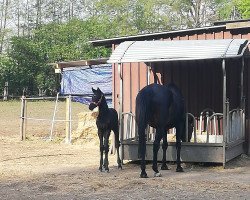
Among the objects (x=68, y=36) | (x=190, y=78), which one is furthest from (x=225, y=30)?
(x=68, y=36)

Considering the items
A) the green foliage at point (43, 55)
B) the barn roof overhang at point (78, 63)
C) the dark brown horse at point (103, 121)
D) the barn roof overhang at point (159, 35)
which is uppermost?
the green foliage at point (43, 55)

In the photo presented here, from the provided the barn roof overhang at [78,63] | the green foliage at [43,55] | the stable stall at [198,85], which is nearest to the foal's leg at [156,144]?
the stable stall at [198,85]

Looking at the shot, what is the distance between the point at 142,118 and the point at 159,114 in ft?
1.63

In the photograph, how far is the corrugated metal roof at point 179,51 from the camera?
414 inches

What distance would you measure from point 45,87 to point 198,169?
3580 cm

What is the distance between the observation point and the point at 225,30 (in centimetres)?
1269

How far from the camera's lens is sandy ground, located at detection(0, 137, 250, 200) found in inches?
324

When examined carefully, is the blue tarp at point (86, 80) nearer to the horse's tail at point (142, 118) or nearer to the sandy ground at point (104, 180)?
the sandy ground at point (104, 180)

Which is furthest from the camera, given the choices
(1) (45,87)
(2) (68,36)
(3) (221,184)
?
(2) (68,36)

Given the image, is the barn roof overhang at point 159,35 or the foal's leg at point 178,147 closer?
the foal's leg at point 178,147

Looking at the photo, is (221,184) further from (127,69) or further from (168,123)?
(127,69)

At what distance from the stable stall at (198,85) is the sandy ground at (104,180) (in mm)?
439

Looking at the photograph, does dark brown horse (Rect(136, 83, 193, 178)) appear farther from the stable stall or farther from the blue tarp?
the blue tarp

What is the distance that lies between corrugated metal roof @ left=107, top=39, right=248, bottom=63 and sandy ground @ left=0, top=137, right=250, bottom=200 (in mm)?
2341
